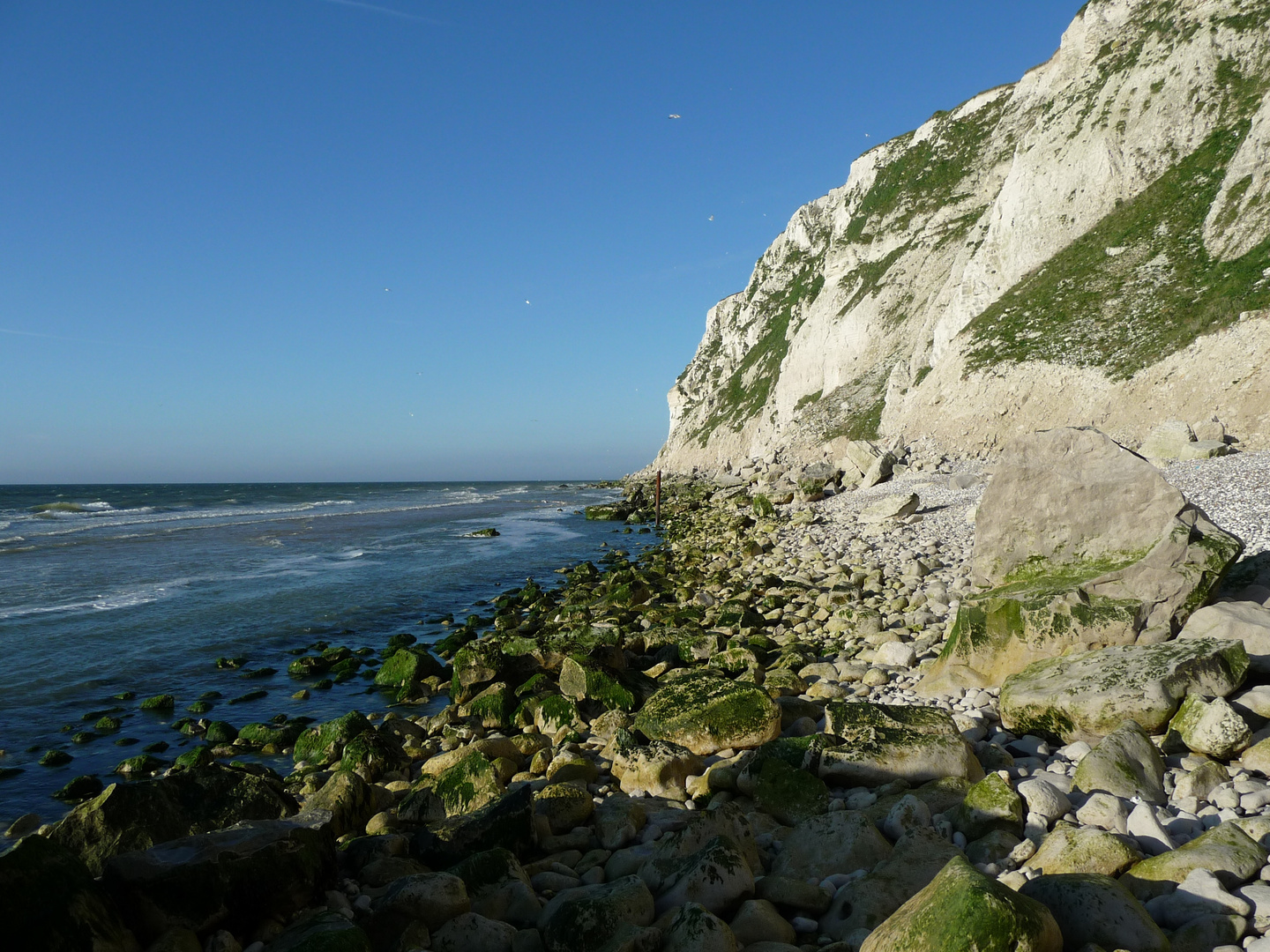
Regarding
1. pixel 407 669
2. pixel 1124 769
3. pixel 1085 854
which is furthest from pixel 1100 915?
pixel 407 669

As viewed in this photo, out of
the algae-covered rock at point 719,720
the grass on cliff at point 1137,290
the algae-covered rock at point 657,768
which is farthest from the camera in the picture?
the grass on cliff at point 1137,290

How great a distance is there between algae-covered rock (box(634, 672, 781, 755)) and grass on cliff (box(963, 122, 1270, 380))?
3107cm

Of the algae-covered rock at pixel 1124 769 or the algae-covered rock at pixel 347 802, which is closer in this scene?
the algae-covered rock at pixel 1124 769

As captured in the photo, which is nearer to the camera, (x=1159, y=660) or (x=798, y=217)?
(x=1159, y=660)

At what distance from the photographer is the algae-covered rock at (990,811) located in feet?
17.7

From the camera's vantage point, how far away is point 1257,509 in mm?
13734

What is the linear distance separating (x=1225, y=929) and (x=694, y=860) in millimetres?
3039

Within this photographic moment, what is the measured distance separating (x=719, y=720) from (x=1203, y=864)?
4843 millimetres

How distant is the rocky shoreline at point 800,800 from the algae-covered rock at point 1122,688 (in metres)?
0.03

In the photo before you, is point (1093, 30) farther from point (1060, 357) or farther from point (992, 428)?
point (992, 428)

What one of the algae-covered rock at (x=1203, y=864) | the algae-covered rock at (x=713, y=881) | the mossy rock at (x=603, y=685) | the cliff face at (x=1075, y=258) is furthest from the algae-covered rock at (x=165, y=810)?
the cliff face at (x=1075, y=258)

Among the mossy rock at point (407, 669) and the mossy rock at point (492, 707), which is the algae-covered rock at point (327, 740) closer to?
the mossy rock at point (492, 707)

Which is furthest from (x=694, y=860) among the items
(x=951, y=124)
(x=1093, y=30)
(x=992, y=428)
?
(x=951, y=124)

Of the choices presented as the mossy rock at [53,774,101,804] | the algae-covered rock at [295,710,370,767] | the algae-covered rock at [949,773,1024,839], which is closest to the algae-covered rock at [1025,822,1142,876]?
the algae-covered rock at [949,773,1024,839]
